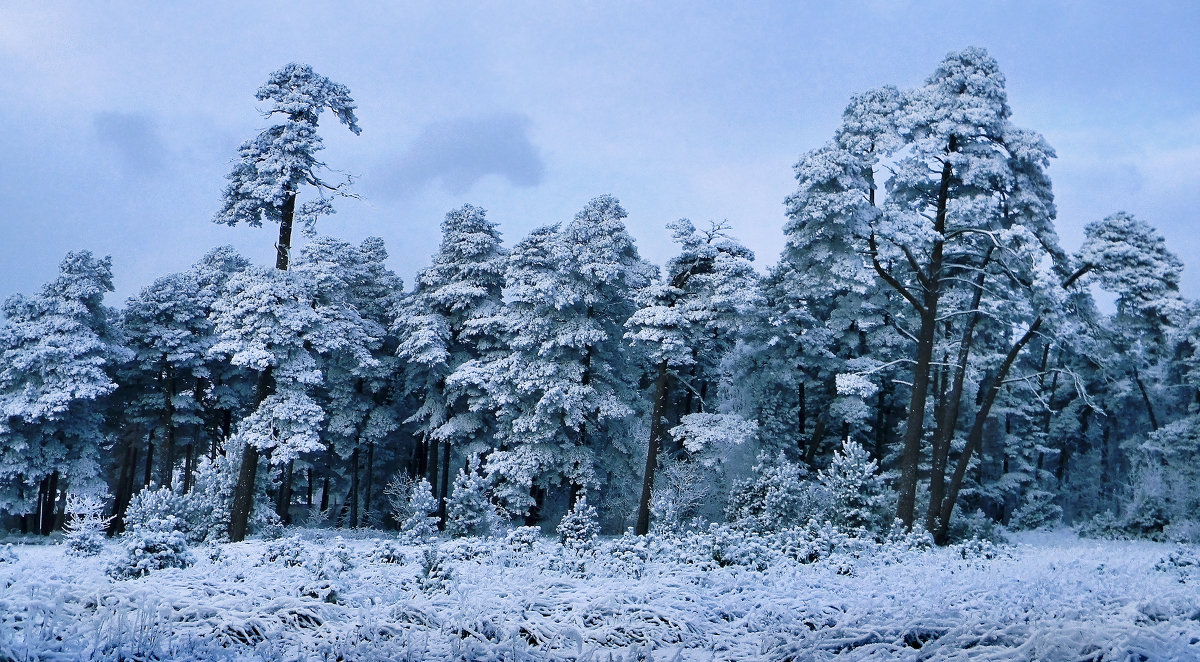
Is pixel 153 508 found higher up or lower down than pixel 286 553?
lower down

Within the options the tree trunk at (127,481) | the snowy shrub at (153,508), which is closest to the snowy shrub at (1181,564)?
the snowy shrub at (153,508)

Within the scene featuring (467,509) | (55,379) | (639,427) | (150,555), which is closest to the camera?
(150,555)

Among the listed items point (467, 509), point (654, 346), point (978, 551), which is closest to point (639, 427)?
point (654, 346)

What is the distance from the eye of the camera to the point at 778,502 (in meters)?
19.3

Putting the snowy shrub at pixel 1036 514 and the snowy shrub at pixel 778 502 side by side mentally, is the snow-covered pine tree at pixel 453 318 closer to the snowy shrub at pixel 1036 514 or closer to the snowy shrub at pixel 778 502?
the snowy shrub at pixel 778 502

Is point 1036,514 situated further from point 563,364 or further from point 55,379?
point 55,379

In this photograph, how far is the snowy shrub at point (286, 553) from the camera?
38.0 ft

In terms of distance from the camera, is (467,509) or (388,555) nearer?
(388,555)

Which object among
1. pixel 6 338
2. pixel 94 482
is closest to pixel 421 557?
pixel 94 482

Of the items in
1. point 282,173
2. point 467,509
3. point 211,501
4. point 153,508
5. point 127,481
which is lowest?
point 127,481

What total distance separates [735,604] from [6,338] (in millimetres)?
28407

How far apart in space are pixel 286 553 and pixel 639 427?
18089 millimetres

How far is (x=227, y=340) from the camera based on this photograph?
20.5 m

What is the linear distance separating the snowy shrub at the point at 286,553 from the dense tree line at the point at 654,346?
26.2 ft
